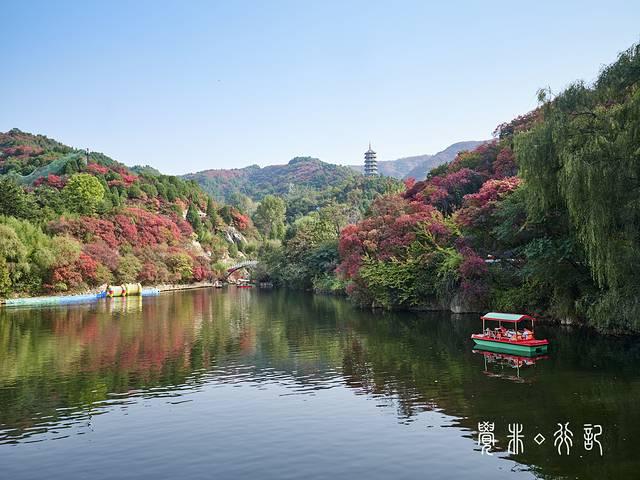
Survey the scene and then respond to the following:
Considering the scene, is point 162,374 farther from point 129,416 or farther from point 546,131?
point 546,131

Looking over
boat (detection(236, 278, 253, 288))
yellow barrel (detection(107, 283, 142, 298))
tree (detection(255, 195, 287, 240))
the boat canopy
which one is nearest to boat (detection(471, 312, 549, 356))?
the boat canopy

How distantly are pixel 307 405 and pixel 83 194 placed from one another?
76.3m

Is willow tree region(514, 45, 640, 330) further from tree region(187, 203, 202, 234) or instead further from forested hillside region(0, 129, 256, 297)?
tree region(187, 203, 202, 234)

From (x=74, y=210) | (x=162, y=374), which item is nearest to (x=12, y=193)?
(x=74, y=210)

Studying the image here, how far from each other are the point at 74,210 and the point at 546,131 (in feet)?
→ 235

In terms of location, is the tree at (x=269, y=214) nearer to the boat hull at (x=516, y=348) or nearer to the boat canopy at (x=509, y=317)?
the boat canopy at (x=509, y=317)

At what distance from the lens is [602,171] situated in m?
21.5

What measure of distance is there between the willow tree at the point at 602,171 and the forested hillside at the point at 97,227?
48528 mm

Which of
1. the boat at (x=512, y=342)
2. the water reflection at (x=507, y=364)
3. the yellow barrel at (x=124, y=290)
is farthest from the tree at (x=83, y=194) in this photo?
the water reflection at (x=507, y=364)

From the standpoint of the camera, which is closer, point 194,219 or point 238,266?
point 238,266

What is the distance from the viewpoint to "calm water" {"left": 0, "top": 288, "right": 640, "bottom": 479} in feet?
40.4

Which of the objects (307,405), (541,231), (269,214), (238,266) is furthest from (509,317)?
(269,214)

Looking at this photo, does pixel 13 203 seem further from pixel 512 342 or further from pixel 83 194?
pixel 512 342

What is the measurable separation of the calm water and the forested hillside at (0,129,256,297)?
30.9 m
